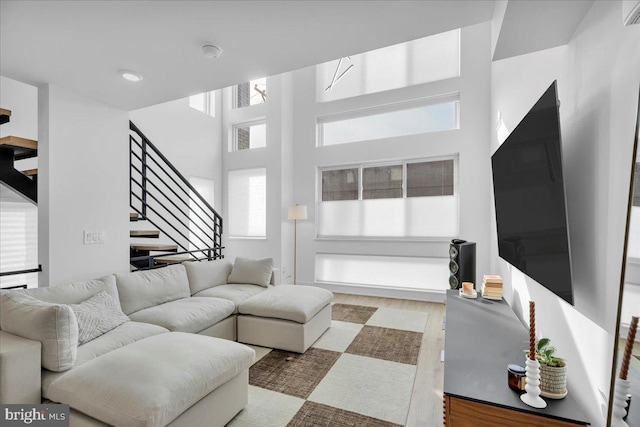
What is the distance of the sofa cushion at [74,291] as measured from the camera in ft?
6.86

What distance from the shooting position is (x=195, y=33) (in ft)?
5.87

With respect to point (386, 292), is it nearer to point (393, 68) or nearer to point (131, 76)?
point (393, 68)

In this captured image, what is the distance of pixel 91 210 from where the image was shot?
2.78 m

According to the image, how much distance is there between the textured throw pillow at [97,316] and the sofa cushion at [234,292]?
0.94m

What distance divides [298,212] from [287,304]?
93.8 inches

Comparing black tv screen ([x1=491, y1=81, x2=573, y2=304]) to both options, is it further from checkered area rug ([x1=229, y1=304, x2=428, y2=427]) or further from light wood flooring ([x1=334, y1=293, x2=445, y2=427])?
checkered area rug ([x1=229, y1=304, x2=428, y2=427])

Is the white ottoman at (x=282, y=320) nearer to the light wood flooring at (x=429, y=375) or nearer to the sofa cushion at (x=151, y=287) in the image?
the sofa cushion at (x=151, y=287)

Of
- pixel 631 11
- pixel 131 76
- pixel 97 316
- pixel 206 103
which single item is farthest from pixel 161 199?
pixel 631 11

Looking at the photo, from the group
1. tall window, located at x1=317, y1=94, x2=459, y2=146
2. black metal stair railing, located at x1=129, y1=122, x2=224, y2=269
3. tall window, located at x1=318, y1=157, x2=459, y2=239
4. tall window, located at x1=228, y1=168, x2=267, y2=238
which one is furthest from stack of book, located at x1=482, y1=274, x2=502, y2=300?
tall window, located at x1=228, y1=168, x2=267, y2=238

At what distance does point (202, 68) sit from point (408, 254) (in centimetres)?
374

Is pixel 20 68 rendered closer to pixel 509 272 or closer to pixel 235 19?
pixel 235 19

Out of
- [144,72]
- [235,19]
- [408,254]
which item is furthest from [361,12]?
[408,254]

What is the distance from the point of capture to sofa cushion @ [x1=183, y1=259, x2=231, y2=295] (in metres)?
3.38

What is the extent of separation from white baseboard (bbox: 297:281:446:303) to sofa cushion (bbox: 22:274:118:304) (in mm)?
3386
